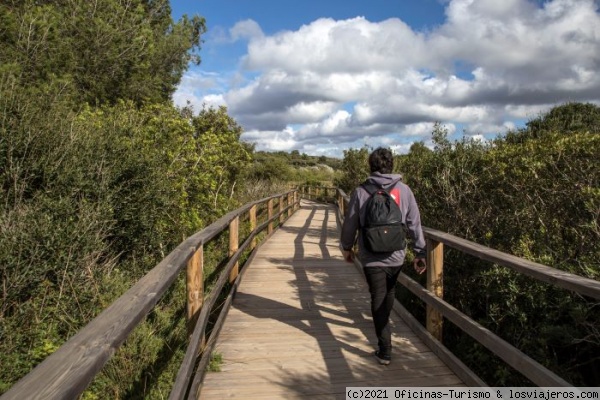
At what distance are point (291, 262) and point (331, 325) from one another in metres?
3.17

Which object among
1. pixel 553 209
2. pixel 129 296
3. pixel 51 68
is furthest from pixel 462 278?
pixel 51 68

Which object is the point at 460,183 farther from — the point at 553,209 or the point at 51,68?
the point at 51,68

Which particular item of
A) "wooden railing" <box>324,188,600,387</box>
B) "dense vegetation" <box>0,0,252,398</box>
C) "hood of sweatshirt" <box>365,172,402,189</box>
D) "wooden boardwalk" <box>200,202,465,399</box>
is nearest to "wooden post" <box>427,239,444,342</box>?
"wooden railing" <box>324,188,600,387</box>

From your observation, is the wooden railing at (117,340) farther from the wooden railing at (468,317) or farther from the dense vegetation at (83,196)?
the wooden railing at (468,317)

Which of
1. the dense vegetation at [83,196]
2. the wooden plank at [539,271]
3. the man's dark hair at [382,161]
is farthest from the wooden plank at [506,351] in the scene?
the dense vegetation at [83,196]

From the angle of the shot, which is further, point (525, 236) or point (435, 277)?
point (525, 236)

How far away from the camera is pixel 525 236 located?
13.9ft

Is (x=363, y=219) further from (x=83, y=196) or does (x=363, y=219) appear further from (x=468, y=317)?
(x=83, y=196)

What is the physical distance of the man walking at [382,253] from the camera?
10.7 feet

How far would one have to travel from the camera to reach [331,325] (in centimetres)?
425

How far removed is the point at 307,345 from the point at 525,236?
2460 millimetres

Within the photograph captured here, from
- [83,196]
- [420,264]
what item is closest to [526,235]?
[420,264]

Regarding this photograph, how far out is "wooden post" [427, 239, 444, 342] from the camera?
11.8ft

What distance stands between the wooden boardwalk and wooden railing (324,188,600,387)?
11cm
